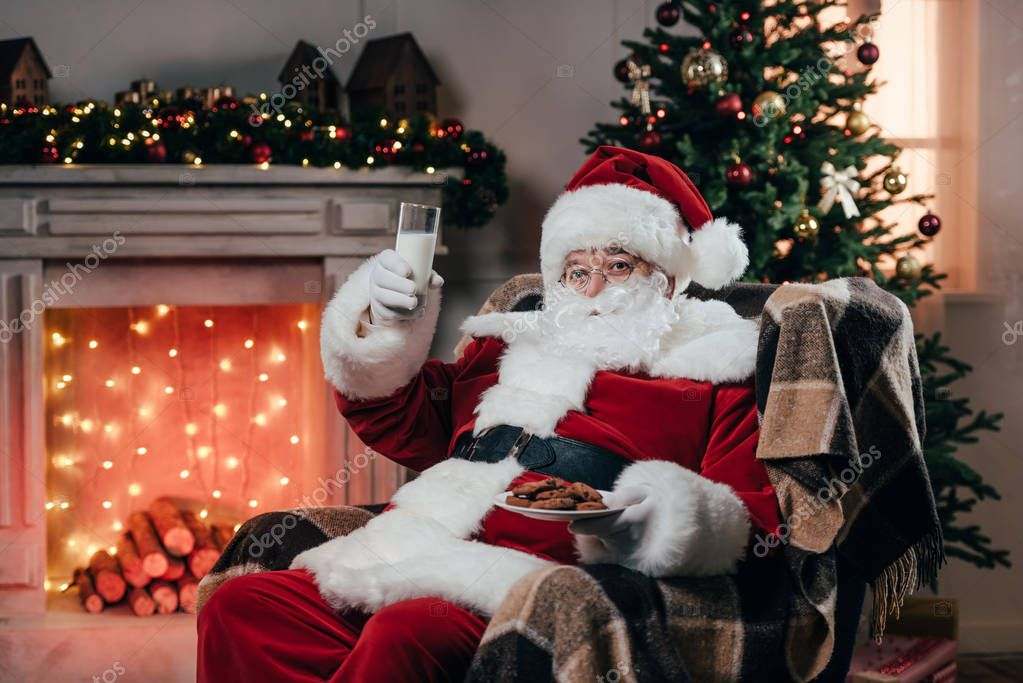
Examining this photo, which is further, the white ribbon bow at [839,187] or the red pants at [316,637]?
the white ribbon bow at [839,187]

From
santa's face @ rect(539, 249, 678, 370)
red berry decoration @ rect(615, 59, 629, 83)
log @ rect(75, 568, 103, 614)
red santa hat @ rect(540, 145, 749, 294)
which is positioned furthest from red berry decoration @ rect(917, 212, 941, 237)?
log @ rect(75, 568, 103, 614)

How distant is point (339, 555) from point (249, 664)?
22 centimetres

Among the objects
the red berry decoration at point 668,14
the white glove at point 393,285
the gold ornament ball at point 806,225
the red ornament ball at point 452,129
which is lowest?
the white glove at point 393,285

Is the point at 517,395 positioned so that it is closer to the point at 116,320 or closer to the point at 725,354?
the point at 725,354

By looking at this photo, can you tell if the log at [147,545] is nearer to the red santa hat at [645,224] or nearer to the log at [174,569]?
the log at [174,569]

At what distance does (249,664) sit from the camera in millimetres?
1525

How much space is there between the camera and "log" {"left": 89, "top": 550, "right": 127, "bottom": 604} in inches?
121

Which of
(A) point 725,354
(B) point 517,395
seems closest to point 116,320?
(B) point 517,395

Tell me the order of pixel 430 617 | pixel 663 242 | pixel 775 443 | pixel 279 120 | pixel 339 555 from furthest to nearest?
pixel 279 120 → pixel 663 242 → pixel 339 555 → pixel 775 443 → pixel 430 617

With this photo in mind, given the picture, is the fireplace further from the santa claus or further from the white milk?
the white milk

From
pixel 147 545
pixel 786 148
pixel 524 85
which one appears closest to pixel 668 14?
pixel 786 148

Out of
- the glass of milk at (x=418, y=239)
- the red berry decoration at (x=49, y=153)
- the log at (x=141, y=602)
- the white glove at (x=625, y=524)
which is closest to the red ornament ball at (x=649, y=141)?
the glass of milk at (x=418, y=239)

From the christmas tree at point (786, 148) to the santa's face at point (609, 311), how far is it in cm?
75

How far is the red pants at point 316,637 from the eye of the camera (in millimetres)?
1393
